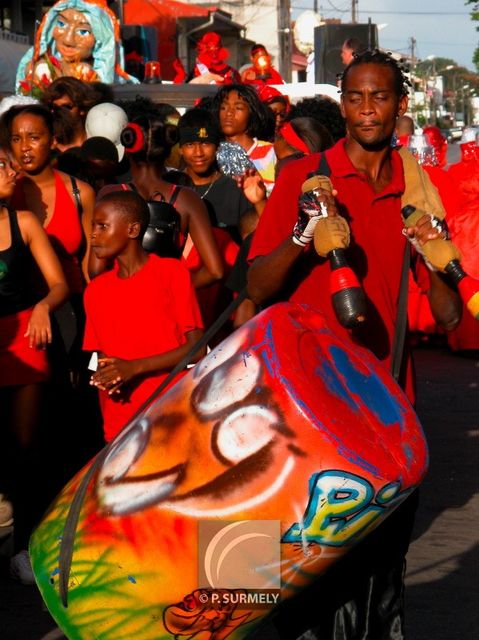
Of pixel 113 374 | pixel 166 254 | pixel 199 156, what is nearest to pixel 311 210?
pixel 113 374

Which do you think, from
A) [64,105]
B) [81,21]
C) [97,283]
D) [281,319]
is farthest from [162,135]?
[81,21]

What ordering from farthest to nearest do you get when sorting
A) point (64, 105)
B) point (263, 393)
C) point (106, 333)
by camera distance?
point (64, 105) < point (106, 333) < point (263, 393)

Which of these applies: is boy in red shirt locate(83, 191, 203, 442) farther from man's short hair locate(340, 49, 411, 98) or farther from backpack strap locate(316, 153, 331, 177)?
man's short hair locate(340, 49, 411, 98)

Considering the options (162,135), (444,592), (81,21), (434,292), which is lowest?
(444,592)

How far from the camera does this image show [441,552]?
5770 mm

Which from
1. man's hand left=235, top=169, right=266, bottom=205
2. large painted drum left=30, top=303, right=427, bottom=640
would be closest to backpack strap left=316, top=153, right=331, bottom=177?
large painted drum left=30, top=303, right=427, bottom=640

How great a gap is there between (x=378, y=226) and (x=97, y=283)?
1432 millimetres

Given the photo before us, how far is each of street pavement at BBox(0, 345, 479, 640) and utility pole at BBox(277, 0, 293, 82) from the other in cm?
3873

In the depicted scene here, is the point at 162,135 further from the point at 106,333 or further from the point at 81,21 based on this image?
the point at 81,21

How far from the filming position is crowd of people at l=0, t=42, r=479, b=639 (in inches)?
146

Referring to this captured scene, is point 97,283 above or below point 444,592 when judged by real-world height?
above

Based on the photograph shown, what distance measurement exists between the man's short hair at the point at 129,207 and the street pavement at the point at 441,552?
141 cm

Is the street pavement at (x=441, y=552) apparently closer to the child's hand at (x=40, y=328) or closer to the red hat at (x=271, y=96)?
the child's hand at (x=40, y=328)

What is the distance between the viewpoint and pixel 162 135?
241 inches
